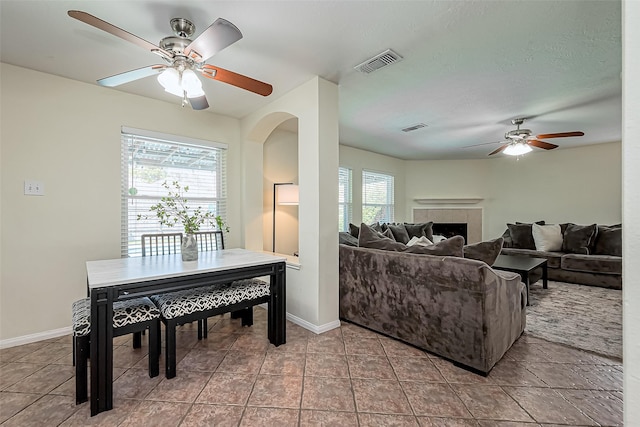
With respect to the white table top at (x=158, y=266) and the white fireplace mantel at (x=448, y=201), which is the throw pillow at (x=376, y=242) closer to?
the white table top at (x=158, y=266)

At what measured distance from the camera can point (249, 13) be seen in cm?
190

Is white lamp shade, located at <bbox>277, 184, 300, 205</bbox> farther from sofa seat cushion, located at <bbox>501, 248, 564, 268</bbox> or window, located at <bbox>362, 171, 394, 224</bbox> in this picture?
sofa seat cushion, located at <bbox>501, 248, 564, 268</bbox>

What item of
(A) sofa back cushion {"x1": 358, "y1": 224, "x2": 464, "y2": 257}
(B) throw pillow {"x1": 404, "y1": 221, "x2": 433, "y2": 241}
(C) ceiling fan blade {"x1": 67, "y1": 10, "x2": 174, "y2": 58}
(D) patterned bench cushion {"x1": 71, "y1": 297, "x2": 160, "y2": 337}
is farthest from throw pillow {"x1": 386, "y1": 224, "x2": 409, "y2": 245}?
(C) ceiling fan blade {"x1": 67, "y1": 10, "x2": 174, "y2": 58}

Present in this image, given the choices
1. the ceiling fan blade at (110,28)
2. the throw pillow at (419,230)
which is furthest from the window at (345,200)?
the ceiling fan blade at (110,28)

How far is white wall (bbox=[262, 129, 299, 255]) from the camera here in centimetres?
425

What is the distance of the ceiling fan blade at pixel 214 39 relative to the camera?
1.51m

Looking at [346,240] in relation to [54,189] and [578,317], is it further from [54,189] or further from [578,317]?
[54,189]

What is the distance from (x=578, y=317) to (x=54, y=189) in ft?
17.9

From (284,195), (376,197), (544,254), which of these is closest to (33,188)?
(284,195)

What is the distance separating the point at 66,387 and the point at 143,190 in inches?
76.4

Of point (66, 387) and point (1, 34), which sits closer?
point (66, 387)

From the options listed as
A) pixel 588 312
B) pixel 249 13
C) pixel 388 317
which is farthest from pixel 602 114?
pixel 249 13

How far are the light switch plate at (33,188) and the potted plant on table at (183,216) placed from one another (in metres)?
0.81

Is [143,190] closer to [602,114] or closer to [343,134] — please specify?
[343,134]
